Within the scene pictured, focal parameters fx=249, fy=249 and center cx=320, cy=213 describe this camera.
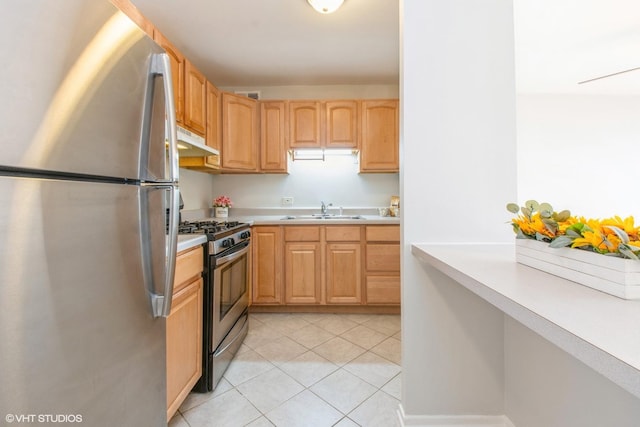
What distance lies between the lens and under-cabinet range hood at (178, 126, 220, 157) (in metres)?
1.68

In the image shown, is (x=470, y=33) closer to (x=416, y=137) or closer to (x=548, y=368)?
(x=416, y=137)

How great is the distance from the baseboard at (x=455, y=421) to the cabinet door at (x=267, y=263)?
159 centimetres

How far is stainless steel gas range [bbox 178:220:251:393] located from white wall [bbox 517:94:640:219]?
144 inches

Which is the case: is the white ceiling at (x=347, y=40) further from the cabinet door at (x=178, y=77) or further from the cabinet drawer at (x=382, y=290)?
the cabinet drawer at (x=382, y=290)

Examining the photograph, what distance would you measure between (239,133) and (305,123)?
73 cm

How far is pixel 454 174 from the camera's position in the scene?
3.87ft

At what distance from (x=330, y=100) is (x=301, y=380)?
8.60 ft

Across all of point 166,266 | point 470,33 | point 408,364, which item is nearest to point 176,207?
point 166,266

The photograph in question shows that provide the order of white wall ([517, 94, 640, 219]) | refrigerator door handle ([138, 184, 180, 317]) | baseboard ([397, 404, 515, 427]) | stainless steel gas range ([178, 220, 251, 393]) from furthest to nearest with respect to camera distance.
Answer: white wall ([517, 94, 640, 219]) < stainless steel gas range ([178, 220, 251, 393]) < baseboard ([397, 404, 515, 427]) < refrigerator door handle ([138, 184, 180, 317])

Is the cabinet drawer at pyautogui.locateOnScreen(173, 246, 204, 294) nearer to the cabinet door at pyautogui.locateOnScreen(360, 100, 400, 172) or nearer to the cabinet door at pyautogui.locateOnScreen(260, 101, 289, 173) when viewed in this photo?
the cabinet door at pyautogui.locateOnScreen(260, 101, 289, 173)

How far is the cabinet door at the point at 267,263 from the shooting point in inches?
98.7

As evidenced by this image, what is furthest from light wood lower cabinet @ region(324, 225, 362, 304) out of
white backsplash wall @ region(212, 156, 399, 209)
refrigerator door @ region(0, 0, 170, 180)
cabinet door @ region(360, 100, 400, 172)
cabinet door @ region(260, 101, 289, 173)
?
refrigerator door @ region(0, 0, 170, 180)

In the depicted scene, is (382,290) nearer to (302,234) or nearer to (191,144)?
(302,234)

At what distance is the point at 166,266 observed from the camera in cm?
94
